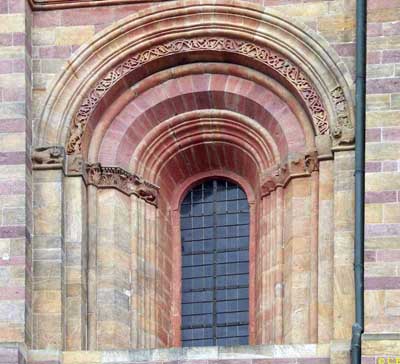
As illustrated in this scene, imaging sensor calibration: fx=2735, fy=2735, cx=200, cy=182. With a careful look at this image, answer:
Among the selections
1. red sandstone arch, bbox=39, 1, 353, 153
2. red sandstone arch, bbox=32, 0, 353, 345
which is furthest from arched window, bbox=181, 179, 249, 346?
red sandstone arch, bbox=39, 1, 353, 153

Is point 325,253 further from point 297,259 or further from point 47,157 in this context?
point 47,157

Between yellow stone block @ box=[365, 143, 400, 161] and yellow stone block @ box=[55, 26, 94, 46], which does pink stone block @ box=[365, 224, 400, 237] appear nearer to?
yellow stone block @ box=[365, 143, 400, 161]

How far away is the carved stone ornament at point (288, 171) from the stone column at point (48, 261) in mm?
3135

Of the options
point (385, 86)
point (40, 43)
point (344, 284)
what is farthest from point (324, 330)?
point (40, 43)

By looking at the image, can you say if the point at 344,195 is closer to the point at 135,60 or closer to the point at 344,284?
the point at 344,284

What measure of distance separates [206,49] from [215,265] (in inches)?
129

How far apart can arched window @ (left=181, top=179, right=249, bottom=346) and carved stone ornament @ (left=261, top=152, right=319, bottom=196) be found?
0.94 meters

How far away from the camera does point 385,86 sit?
3941 cm

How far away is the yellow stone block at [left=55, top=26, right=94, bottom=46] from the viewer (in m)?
41.2

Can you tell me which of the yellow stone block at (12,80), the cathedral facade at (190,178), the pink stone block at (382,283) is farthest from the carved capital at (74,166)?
the pink stone block at (382,283)

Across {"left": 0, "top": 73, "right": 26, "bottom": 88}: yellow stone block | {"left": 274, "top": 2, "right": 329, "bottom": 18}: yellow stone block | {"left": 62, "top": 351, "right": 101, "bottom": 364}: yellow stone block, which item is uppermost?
{"left": 274, "top": 2, "right": 329, "bottom": 18}: yellow stone block

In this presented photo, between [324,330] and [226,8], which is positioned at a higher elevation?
[226,8]

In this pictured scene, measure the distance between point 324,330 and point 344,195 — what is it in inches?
78.0

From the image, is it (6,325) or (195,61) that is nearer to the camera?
(6,325)
